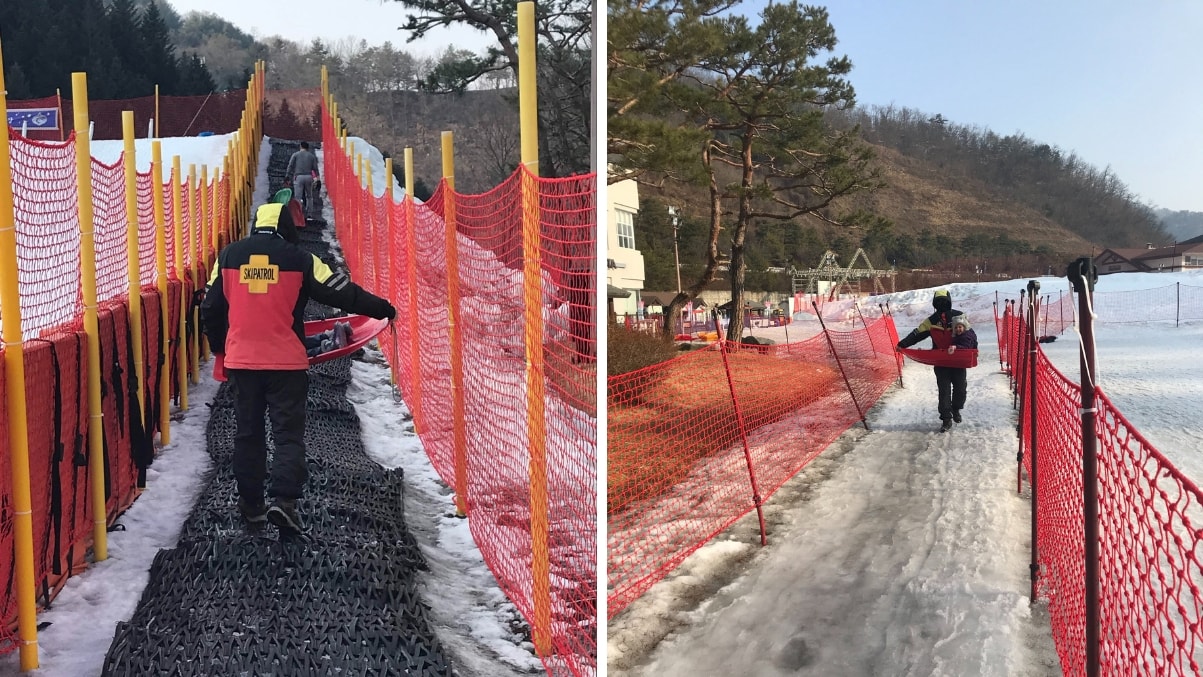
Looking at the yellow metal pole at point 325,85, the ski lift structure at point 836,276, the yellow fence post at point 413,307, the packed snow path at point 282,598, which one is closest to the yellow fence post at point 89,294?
the packed snow path at point 282,598

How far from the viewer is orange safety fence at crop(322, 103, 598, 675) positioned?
1.46 m

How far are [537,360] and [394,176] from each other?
3.11ft

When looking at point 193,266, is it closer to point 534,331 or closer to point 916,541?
point 534,331

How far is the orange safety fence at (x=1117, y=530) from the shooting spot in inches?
33.6

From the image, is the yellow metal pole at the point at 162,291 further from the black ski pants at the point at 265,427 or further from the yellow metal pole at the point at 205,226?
the black ski pants at the point at 265,427

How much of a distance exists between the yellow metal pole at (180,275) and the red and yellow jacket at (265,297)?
0.31 metres

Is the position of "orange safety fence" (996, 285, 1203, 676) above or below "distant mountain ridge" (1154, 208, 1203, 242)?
below

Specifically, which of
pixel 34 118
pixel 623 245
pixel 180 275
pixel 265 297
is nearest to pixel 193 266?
pixel 180 275

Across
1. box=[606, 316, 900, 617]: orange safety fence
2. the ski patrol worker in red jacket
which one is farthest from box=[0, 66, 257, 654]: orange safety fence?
the ski patrol worker in red jacket

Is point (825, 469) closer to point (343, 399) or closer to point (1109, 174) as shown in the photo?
point (1109, 174)

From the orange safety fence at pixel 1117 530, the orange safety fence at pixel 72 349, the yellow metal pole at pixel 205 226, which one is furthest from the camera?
the yellow metal pole at pixel 205 226

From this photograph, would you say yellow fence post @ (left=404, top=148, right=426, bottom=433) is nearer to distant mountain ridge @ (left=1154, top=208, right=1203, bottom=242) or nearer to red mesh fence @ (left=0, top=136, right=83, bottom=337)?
red mesh fence @ (left=0, top=136, right=83, bottom=337)

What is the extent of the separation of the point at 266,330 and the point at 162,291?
53 cm

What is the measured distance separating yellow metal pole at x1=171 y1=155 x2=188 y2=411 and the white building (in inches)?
39.5
